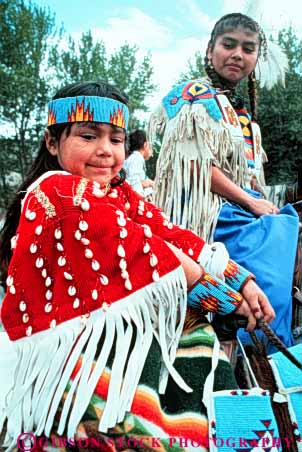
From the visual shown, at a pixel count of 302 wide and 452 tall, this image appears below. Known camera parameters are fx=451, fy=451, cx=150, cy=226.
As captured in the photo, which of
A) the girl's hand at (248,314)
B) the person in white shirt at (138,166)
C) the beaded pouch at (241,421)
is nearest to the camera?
the beaded pouch at (241,421)

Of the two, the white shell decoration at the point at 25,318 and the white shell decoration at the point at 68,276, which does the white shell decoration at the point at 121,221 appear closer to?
the white shell decoration at the point at 68,276

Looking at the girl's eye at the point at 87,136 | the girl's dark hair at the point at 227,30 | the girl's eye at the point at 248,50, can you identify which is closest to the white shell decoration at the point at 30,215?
the girl's eye at the point at 87,136

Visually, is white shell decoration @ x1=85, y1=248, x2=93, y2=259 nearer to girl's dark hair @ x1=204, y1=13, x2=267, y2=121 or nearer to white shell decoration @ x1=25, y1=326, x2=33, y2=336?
white shell decoration @ x1=25, y1=326, x2=33, y2=336

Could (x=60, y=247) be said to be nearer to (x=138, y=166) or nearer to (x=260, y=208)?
(x=260, y=208)

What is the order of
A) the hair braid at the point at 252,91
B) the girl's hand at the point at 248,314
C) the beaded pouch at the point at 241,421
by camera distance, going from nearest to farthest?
1. the beaded pouch at the point at 241,421
2. the girl's hand at the point at 248,314
3. the hair braid at the point at 252,91

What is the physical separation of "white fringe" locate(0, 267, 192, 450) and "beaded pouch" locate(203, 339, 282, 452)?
0.10 m

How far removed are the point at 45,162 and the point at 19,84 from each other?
15069 millimetres

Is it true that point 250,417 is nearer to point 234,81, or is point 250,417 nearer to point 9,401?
point 9,401

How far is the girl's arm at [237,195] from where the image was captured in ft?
6.55

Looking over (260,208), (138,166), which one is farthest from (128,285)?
(138,166)

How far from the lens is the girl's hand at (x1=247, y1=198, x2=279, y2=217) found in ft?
6.51

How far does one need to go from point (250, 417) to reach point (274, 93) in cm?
1398

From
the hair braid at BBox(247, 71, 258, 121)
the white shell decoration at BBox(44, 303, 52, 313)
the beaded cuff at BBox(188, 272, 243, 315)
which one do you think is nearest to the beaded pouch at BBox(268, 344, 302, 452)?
the beaded cuff at BBox(188, 272, 243, 315)

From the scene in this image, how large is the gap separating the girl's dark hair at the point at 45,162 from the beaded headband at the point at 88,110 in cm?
2
